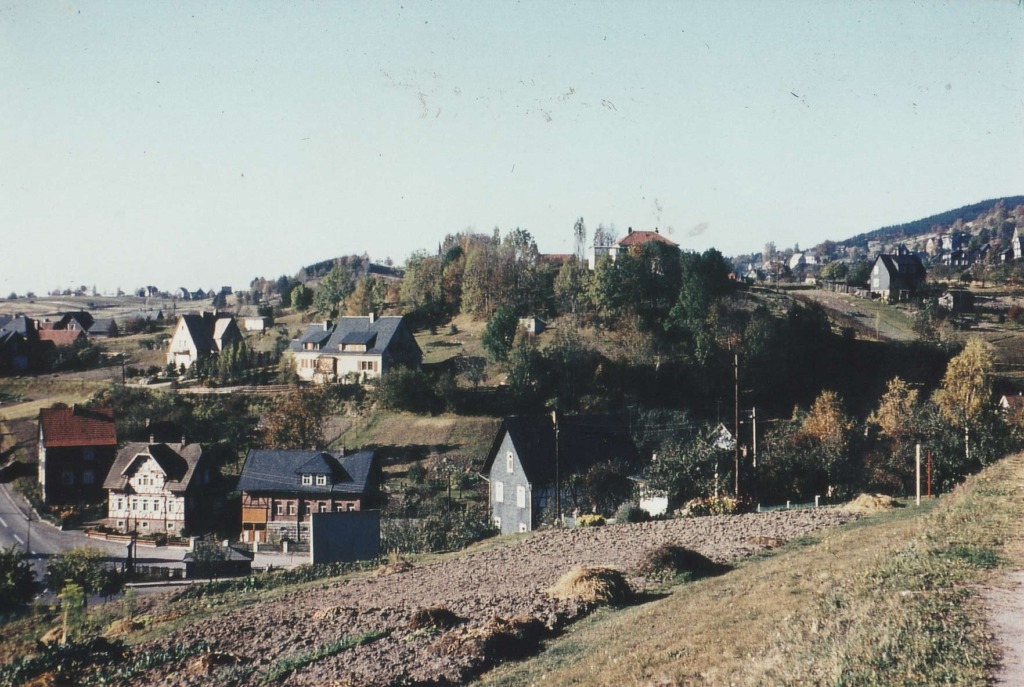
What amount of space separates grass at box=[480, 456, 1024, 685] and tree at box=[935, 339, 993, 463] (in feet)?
82.9

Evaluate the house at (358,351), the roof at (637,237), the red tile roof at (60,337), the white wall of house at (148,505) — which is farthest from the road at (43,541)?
the roof at (637,237)

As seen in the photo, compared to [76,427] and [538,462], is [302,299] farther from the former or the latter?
[538,462]

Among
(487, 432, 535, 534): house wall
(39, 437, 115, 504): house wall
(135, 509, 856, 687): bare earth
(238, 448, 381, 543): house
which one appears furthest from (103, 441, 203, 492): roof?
(135, 509, 856, 687): bare earth

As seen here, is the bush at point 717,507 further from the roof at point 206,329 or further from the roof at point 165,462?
the roof at point 206,329

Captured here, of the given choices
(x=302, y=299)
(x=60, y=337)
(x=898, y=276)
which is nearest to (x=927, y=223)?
(x=898, y=276)

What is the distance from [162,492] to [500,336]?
24724 mm

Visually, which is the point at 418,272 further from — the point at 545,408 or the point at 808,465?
the point at 808,465

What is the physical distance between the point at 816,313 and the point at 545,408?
912 inches

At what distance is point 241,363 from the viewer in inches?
2566

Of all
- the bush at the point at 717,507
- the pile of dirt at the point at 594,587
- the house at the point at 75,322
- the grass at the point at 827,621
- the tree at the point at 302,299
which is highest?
the tree at the point at 302,299

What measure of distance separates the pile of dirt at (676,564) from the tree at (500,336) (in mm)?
41002

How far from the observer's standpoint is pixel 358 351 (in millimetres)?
62188

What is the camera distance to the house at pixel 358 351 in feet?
201

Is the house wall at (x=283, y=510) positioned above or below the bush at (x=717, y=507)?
below
